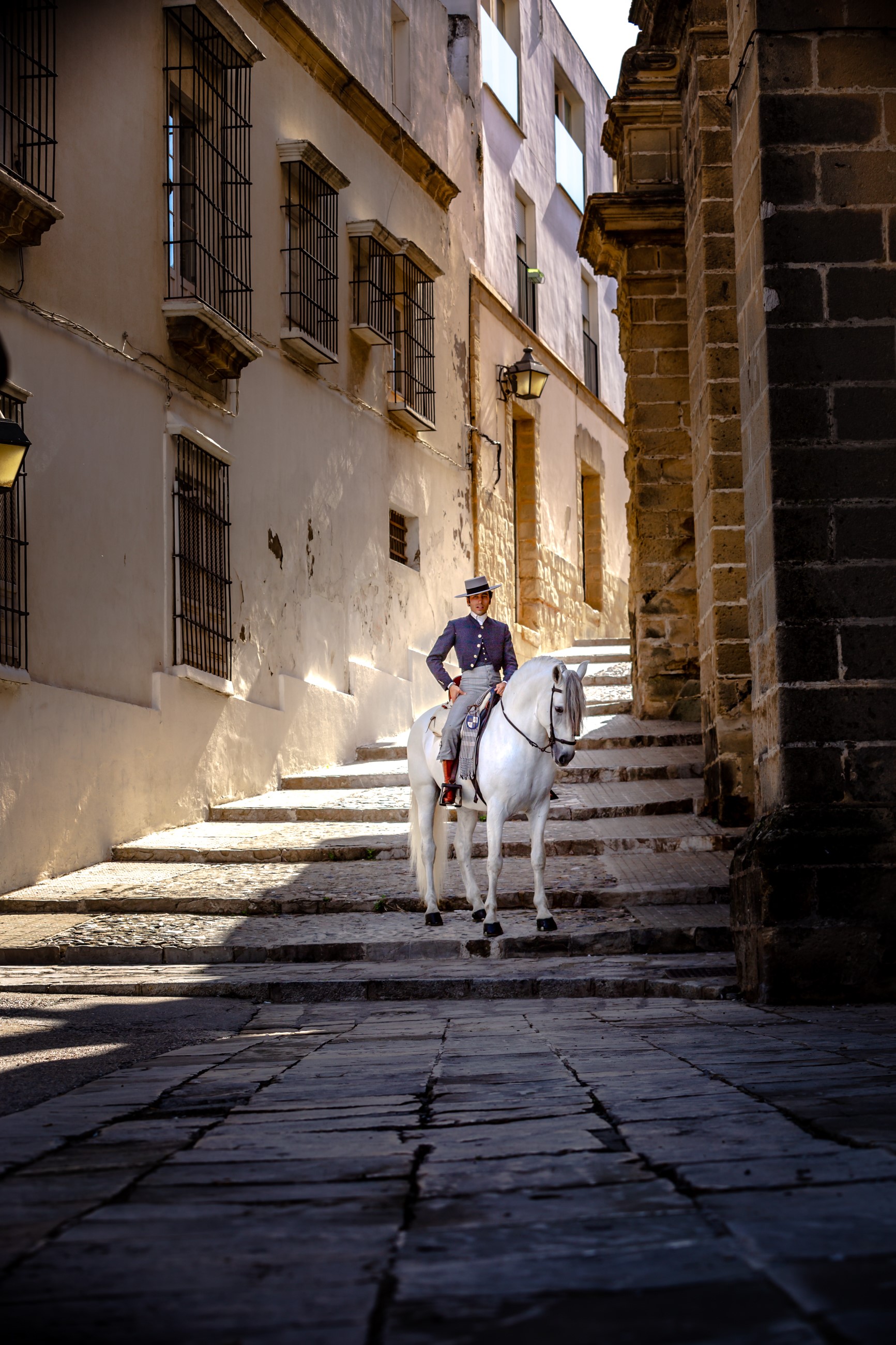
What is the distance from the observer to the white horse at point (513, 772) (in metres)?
9.45

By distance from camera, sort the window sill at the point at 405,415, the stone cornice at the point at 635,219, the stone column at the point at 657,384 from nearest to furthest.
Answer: the stone cornice at the point at 635,219 → the stone column at the point at 657,384 → the window sill at the point at 405,415

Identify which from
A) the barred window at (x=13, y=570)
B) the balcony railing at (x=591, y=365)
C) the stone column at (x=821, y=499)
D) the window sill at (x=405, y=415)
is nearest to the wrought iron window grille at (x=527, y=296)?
the balcony railing at (x=591, y=365)

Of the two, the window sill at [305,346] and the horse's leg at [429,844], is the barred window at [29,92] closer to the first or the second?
the window sill at [305,346]

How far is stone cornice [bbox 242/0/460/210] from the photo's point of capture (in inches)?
636

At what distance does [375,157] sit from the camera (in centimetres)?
1872

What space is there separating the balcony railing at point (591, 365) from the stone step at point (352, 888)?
18.1 m

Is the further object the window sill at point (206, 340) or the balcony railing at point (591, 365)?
the balcony railing at point (591, 365)

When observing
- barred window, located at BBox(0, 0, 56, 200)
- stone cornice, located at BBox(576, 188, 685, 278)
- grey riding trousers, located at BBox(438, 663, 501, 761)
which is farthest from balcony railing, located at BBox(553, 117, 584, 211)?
grey riding trousers, located at BBox(438, 663, 501, 761)

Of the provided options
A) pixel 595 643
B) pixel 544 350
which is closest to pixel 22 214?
→ pixel 544 350

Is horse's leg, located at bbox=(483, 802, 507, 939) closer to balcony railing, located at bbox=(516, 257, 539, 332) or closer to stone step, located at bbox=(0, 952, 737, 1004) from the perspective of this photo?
stone step, located at bbox=(0, 952, 737, 1004)

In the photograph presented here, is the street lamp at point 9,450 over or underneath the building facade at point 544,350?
underneath

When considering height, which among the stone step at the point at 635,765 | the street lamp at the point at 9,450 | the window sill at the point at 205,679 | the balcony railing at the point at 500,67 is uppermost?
the balcony railing at the point at 500,67

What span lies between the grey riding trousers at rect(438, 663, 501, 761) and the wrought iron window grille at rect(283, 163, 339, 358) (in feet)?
21.8

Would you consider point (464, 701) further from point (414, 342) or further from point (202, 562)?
point (414, 342)
